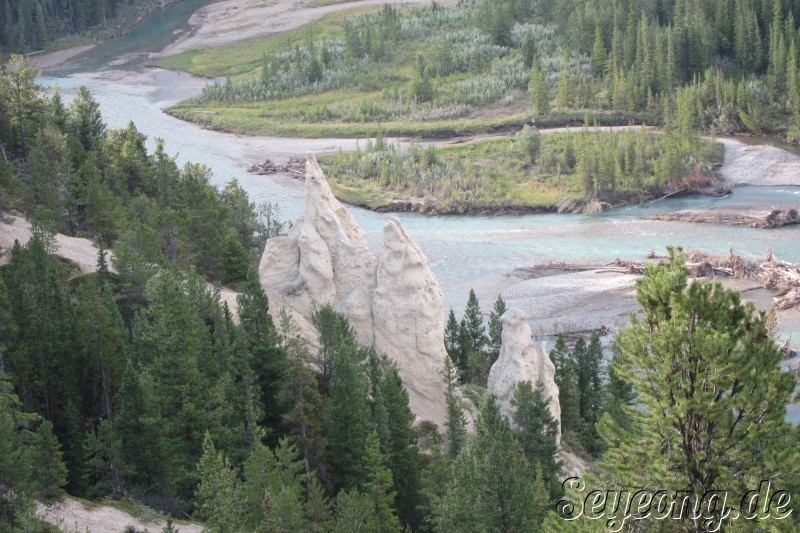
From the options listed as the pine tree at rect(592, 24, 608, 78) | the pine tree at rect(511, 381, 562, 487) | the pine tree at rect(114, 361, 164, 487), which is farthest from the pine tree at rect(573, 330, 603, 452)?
the pine tree at rect(592, 24, 608, 78)

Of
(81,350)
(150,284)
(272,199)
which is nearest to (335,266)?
(150,284)

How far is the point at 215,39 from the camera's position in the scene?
198500mm

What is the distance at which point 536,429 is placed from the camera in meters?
45.3

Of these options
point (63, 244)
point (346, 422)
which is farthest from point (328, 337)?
point (63, 244)

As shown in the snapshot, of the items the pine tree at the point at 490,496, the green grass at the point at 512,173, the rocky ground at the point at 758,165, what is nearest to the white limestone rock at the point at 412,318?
the pine tree at the point at 490,496

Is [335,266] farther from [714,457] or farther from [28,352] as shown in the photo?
[714,457]

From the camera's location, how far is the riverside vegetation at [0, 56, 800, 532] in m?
23.1

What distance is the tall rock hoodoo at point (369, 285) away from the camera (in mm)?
51469

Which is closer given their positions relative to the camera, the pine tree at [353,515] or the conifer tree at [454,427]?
the pine tree at [353,515]

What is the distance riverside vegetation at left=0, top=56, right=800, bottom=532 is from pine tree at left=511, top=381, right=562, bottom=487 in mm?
112

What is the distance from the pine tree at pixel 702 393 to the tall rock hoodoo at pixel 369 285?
26.8 m

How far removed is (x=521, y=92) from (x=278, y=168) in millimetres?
37675

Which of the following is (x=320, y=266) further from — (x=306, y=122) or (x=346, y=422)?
(x=306, y=122)

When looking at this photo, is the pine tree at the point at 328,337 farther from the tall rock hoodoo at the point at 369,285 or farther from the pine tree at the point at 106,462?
the pine tree at the point at 106,462
